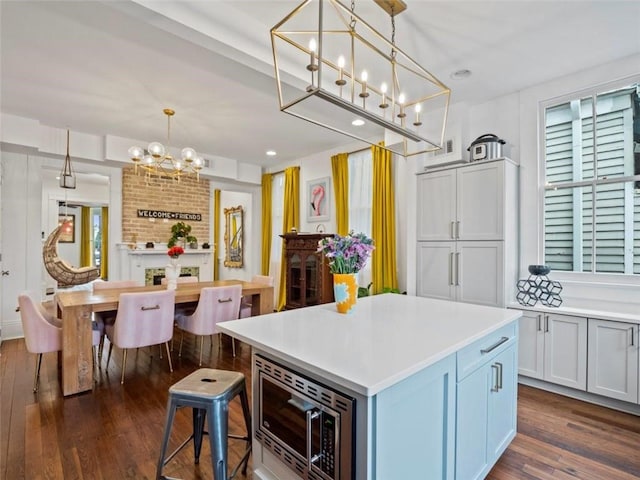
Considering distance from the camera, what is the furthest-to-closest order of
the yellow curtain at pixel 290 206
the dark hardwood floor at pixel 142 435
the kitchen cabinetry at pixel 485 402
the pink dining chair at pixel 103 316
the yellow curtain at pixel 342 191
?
the yellow curtain at pixel 290 206 → the yellow curtain at pixel 342 191 → the pink dining chair at pixel 103 316 → the dark hardwood floor at pixel 142 435 → the kitchen cabinetry at pixel 485 402

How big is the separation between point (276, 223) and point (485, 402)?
5.37 m

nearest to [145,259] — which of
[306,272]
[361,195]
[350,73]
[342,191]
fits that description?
[306,272]

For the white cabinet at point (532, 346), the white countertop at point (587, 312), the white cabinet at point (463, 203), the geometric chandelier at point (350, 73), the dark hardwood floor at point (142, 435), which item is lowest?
the dark hardwood floor at point (142, 435)

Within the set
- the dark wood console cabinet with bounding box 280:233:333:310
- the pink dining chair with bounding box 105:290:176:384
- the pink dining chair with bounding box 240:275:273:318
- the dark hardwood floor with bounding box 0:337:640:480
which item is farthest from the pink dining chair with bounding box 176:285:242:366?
the dark wood console cabinet with bounding box 280:233:333:310

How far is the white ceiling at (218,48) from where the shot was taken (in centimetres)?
227

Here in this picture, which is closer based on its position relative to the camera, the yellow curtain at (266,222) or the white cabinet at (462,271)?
the white cabinet at (462,271)

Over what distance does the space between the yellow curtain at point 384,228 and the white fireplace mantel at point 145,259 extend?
11.8ft

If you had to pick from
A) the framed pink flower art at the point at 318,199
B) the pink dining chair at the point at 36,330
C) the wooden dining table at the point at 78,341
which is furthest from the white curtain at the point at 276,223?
the pink dining chair at the point at 36,330

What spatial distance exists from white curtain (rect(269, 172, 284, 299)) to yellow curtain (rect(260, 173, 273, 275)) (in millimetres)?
61

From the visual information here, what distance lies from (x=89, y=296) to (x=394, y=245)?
3.58m

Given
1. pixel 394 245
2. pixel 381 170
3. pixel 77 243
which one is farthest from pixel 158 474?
pixel 77 243

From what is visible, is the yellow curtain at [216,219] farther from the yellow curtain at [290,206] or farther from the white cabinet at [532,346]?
the white cabinet at [532,346]

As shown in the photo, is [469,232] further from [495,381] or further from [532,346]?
[495,381]

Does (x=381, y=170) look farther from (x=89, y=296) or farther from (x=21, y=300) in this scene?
(x=21, y=300)
